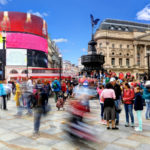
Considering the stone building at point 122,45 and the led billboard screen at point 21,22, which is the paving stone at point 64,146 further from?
the stone building at point 122,45

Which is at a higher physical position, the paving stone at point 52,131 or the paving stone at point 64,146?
the paving stone at point 52,131

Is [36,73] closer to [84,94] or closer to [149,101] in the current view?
[149,101]

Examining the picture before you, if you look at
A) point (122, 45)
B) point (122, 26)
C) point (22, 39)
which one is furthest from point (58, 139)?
point (122, 26)

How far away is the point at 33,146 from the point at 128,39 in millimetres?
70215

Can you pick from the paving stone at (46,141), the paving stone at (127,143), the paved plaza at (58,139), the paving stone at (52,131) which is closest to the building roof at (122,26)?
the paved plaza at (58,139)

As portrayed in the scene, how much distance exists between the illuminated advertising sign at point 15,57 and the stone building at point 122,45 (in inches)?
1143

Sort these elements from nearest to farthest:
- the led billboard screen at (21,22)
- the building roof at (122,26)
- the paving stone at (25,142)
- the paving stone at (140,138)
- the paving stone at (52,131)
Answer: the paving stone at (25,142) → the paving stone at (140,138) → the paving stone at (52,131) → the led billboard screen at (21,22) → the building roof at (122,26)

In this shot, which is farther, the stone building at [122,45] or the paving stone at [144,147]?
the stone building at [122,45]

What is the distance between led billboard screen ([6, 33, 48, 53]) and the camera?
55.8 m

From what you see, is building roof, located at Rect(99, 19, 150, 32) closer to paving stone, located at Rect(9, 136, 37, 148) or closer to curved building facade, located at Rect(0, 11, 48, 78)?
curved building facade, located at Rect(0, 11, 48, 78)

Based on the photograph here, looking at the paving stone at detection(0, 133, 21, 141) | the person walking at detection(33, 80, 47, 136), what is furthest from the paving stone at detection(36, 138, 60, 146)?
the paving stone at detection(0, 133, 21, 141)

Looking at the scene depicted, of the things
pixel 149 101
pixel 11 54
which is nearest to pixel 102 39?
pixel 11 54

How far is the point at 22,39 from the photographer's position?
2245 inches

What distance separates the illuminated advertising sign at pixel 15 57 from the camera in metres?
55.3
